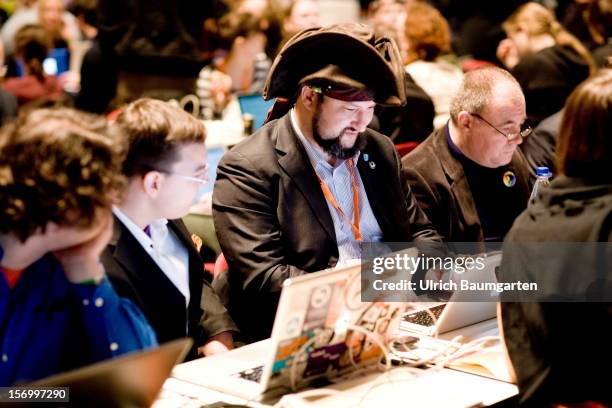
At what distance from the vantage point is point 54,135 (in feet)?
7.30

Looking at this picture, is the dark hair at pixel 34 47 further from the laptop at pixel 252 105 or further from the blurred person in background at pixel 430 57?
the blurred person in background at pixel 430 57

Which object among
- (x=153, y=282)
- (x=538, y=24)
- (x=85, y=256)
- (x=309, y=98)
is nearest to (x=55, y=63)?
(x=538, y=24)

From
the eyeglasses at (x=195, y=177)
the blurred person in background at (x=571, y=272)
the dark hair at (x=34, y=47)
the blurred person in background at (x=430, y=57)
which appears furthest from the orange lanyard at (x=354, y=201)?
the dark hair at (x=34, y=47)

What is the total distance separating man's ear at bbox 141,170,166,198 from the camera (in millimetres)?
2793

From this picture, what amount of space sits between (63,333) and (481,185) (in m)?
2.29

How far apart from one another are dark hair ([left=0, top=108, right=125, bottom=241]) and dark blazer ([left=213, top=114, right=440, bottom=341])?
4.03 ft

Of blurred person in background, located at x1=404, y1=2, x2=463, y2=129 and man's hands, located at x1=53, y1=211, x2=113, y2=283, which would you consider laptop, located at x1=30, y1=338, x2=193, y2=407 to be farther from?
blurred person in background, located at x1=404, y1=2, x2=463, y2=129

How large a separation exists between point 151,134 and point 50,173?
2.16 ft

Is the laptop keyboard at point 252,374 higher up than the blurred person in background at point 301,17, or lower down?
lower down

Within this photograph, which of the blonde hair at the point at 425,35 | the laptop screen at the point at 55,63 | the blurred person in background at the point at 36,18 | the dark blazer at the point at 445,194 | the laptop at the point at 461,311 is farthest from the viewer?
the blurred person in background at the point at 36,18

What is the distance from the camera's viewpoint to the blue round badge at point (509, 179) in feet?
14.0

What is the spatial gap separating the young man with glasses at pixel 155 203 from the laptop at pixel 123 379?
0.49 meters

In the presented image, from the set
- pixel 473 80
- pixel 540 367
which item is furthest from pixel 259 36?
pixel 540 367
